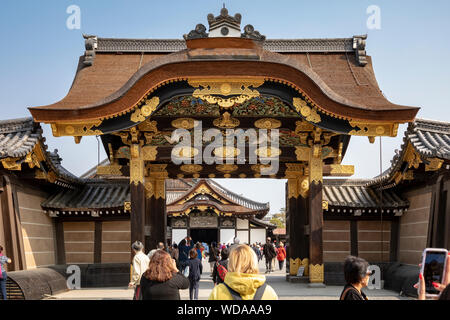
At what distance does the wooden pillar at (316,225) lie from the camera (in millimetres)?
13470

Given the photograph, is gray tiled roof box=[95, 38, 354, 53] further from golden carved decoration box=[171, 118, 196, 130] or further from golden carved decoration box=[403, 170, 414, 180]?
golden carved decoration box=[403, 170, 414, 180]

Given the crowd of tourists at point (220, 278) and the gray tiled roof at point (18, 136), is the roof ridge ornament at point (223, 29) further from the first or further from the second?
the crowd of tourists at point (220, 278)

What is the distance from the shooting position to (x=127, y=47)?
647 inches

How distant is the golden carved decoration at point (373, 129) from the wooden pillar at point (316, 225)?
167 centimetres

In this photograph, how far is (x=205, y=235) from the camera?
37.7 m

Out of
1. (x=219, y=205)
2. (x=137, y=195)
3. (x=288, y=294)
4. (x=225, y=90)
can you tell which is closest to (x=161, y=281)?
(x=288, y=294)

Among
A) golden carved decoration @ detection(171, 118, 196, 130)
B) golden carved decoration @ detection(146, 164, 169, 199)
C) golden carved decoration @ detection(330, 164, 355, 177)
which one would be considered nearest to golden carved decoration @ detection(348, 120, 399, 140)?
golden carved decoration @ detection(330, 164, 355, 177)

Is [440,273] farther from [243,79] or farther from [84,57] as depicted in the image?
[84,57]

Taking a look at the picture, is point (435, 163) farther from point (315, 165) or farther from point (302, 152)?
point (302, 152)

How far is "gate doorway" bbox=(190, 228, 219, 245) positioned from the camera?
35969 millimetres

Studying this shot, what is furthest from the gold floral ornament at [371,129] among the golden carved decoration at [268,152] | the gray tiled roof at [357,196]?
the gray tiled roof at [357,196]
